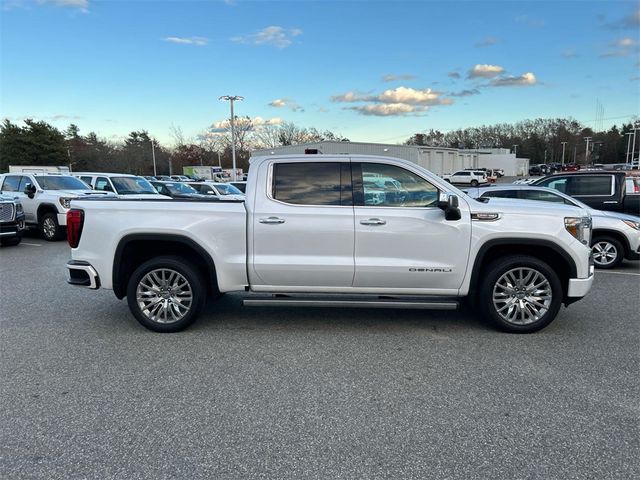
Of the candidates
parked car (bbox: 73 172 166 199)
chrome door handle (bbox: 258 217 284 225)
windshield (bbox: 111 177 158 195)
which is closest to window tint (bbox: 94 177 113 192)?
parked car (bbox: 73 172 166 199)

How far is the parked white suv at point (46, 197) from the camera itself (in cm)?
1241

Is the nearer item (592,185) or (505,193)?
(505,193)

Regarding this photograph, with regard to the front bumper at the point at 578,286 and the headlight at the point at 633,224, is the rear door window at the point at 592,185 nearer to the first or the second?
the headlight at the point at 633,224

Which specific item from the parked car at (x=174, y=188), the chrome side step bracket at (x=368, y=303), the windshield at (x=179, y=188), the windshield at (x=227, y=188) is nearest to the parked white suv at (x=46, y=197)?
the parked car at (x=174, y=188)

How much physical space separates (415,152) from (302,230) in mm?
57309

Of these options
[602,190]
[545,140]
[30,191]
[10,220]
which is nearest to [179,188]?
[30,191]

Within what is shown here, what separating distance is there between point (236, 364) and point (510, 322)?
2969mm

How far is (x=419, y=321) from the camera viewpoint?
5.54 metres

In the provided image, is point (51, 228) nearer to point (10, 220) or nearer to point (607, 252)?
point (10, 220)

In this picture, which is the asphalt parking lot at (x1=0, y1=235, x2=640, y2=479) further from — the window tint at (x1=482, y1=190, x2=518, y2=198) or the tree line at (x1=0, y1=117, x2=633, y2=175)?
the tree line at (x1=0, y1=117, x2=633, y2=175)

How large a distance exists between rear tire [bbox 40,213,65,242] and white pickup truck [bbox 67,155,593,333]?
28.6ft

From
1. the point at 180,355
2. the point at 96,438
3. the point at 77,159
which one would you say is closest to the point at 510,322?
the point at 180,355

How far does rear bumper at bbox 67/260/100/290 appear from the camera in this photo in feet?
16.7

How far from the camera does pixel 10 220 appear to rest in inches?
447
